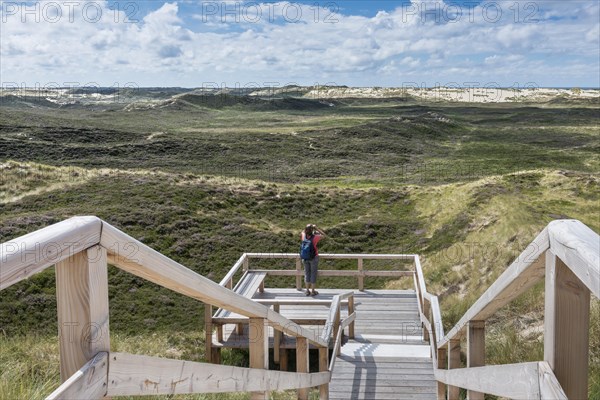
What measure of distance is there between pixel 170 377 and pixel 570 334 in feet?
3.97

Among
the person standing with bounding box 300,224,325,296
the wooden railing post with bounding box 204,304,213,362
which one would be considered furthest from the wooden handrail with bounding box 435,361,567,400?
the person standing with bounding box 300,224,325,296

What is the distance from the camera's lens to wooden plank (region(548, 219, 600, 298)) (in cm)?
123

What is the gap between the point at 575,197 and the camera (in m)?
25.7

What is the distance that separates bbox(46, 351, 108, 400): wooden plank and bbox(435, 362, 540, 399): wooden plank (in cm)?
116

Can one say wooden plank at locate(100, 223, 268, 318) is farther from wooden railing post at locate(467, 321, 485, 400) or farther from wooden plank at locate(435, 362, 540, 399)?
wooden railing post at locate(467, 321, 485, 400)

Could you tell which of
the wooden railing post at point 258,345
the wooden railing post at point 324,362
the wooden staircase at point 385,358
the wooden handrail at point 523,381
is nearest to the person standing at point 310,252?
the wooden staircase at point 385,358

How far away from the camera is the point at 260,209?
95.5 ft

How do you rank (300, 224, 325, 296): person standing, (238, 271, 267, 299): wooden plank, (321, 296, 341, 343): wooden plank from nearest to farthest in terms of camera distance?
(321, 296, 341, 343): wooden plank → (238, 271, 267, 299): wooden plank → (300, 224, 325, 296): person standing

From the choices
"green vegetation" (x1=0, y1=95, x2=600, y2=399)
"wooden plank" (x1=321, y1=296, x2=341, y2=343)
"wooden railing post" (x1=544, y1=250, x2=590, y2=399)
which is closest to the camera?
"wooden railing post" (x1=544, y1=250, x2=590, y2=399)

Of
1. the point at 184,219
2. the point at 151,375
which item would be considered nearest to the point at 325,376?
the point at 151,375

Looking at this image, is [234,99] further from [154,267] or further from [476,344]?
[154,267]

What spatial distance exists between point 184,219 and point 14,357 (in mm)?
19730

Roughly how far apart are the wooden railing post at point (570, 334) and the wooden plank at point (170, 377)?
115cm

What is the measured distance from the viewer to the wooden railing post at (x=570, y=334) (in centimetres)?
145
